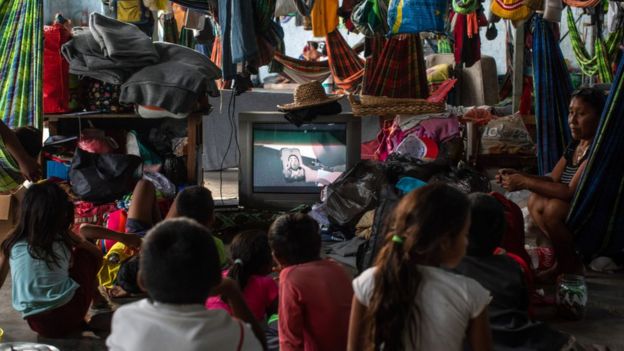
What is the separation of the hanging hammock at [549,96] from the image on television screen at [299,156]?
4.74 ft

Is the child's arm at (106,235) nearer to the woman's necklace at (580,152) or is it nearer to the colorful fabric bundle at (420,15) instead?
the woman's necklace at (580,152)

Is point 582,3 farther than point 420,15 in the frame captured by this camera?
Yes

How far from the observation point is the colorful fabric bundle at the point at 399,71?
295 inches

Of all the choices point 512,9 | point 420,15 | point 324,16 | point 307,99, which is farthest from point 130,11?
point 512,9

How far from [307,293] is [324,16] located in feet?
21.7

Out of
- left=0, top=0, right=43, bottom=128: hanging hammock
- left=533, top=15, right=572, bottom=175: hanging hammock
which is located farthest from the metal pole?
left=0, top=0, right=43, bottom=128: hanging hammock

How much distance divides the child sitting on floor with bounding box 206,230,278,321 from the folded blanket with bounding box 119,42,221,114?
2.56m

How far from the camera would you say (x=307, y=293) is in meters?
3.12

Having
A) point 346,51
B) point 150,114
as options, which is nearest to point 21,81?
point 150,114

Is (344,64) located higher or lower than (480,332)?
higher

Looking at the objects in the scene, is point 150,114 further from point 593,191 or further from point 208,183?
point 208,183

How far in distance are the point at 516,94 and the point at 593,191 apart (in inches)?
128

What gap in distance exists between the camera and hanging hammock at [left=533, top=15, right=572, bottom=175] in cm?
607

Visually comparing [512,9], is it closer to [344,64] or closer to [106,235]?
[344,64]
